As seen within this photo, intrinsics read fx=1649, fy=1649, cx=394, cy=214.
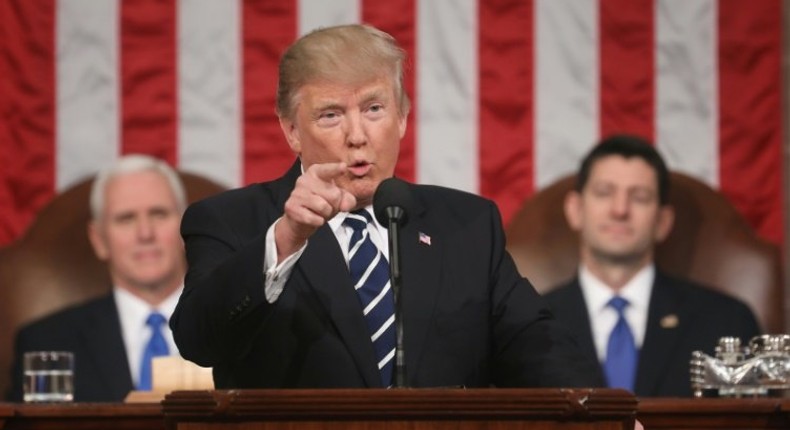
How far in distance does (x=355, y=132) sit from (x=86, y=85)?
3.44 m

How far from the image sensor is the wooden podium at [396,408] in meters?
2.76

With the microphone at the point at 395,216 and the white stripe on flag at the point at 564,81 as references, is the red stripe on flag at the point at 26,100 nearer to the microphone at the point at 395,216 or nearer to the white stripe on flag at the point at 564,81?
the white stripe on flag at the point at 564,81

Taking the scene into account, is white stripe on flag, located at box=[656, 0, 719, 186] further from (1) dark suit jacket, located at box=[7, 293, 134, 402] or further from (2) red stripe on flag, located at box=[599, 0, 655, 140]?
(1) dark suit jacket, located at box=[7, 293, 134, 402]

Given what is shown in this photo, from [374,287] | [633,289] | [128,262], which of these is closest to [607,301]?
[633,289]

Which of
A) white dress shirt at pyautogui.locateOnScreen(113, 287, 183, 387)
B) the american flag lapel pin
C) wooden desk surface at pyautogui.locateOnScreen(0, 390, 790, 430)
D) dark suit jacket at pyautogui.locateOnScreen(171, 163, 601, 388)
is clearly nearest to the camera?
wooden desk surface at pyautogui.locateOnScreen(0, 390, 790, 430)

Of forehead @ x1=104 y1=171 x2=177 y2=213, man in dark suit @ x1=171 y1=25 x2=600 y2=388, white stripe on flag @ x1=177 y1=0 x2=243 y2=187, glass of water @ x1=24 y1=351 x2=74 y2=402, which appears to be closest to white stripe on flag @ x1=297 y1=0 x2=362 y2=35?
white stripe on flag @ x1=177 y1=0 x2=243 y2=187

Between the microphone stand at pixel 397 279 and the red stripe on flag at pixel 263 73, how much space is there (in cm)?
360

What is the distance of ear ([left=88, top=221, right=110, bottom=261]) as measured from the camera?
6461mm

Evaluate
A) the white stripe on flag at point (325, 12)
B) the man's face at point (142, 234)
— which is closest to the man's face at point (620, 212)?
the white stripe on flag at point (325, 12)

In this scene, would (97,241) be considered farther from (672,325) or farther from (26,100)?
(672,325)

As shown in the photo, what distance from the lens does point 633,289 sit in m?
6.54

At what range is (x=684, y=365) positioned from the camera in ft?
20.6

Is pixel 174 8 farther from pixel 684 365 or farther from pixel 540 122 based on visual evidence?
pixel 684 365

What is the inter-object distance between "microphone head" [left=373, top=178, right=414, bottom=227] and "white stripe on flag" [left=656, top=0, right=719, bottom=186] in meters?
3.77
